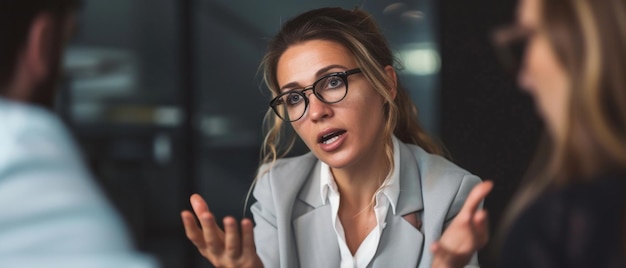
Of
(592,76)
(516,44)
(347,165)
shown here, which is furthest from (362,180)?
(592,76)

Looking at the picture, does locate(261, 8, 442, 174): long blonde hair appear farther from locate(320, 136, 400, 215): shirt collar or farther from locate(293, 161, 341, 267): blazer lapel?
locate(293, 161, 341, 267): blazer lapel

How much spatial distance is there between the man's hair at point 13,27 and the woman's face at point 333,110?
14.6 inches

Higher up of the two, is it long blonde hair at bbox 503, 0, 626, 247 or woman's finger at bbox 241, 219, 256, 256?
long blonde hair at bbox 503, 0, 626, 247

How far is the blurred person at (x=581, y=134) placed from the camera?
2.50 feet

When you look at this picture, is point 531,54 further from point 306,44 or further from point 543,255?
point 306,44

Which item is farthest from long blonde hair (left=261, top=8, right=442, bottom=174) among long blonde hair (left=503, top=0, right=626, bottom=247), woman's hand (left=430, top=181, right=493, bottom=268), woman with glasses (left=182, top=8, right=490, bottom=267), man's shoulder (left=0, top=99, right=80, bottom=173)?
long blonde hair (left=503, top=0, right=626, bottom=247)

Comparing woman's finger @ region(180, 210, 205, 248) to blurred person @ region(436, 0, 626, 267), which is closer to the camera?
blurred person @ region(436, 0, 626, 267)

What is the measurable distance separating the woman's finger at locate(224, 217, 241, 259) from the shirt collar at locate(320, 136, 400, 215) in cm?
22

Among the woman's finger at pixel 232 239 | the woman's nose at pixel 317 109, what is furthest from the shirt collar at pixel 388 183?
the woman's finger at pixel 232 239

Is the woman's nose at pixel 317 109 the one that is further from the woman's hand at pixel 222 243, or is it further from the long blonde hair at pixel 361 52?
the woman's hand at pixel 222 243

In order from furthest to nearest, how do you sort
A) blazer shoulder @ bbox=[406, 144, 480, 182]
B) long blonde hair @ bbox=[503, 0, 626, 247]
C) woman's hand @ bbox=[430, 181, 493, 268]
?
blazer shoulder @ bbox=[406, 144, 480, 182] → woman's hand @ bbox=[430, 181, 493, 268] → long blonde hair @ bbox=[503, 0, 626, 247]

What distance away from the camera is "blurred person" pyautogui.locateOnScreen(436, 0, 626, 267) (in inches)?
30.0

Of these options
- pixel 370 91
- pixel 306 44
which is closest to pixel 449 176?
pixel 370 91

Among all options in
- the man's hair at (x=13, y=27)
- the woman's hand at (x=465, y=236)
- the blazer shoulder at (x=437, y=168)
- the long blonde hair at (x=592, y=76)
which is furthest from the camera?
the blazer shoulder at (x=437, y=168)
